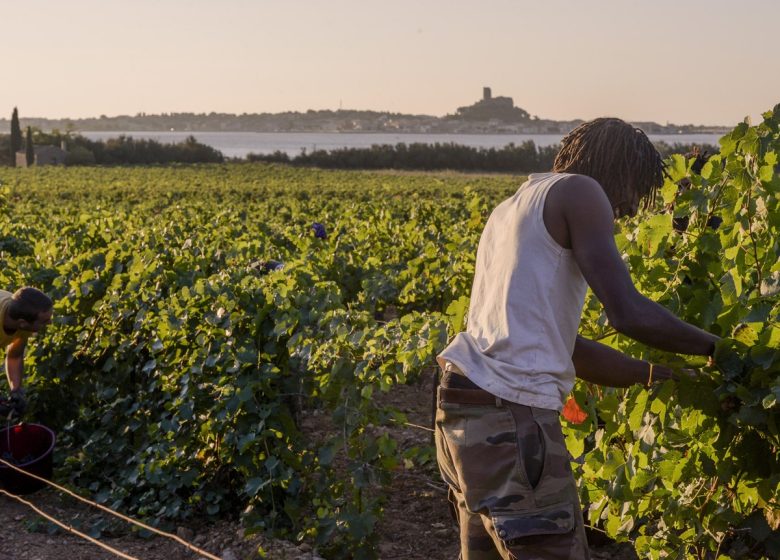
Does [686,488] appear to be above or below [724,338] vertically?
below

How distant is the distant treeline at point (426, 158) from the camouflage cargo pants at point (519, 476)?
245ft

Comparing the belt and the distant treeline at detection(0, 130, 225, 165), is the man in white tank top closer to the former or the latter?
the belt

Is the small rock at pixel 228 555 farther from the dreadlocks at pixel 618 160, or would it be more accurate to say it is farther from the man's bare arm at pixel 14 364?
the dreadlocks at pixel 618 160

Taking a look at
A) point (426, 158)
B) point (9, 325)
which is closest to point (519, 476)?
point (9, 325)

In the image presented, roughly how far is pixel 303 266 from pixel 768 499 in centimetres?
356

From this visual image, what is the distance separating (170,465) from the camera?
6.02 meters

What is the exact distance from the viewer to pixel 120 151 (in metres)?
77.8

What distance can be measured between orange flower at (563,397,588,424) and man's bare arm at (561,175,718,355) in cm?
92

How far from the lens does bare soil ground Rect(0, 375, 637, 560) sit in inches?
212

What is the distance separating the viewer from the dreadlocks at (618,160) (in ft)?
8.67

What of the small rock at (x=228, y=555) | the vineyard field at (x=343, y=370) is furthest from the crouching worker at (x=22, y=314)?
the small rock at (x=228, y=555)

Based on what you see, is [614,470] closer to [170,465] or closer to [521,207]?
[521,207]

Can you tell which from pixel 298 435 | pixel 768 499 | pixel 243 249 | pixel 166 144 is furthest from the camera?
pixel 166 144

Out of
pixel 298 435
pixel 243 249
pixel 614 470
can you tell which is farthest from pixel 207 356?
pixel 614 470
